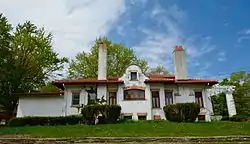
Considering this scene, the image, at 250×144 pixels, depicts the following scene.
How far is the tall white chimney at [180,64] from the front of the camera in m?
27.7

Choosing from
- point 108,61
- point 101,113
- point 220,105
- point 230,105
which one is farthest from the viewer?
point 108,61

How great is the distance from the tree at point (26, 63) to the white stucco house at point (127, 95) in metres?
4.80

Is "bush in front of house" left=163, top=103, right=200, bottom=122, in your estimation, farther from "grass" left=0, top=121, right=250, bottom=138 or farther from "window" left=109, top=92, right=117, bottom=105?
"window" left=109, top=92, right=117, bottom=105

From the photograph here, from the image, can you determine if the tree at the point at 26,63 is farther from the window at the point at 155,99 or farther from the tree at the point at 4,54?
the window at the point at 155,99

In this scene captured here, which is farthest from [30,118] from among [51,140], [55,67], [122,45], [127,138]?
[122,45]

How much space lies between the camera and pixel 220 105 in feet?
101

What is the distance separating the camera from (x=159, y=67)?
1805 inches

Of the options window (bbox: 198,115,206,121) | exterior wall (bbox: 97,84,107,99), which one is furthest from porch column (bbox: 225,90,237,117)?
exterior wall (bbox: 97,84,107,99)

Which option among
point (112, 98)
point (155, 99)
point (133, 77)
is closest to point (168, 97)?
point (155, 99)

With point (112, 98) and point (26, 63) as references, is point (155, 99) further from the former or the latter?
point (26, 63)

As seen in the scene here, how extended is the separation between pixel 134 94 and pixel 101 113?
18.1 feet

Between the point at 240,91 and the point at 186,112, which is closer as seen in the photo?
the point at 186,112

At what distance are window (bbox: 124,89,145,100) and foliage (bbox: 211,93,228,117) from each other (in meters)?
9.38

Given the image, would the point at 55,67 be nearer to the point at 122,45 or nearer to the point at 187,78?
the point at 122,45
